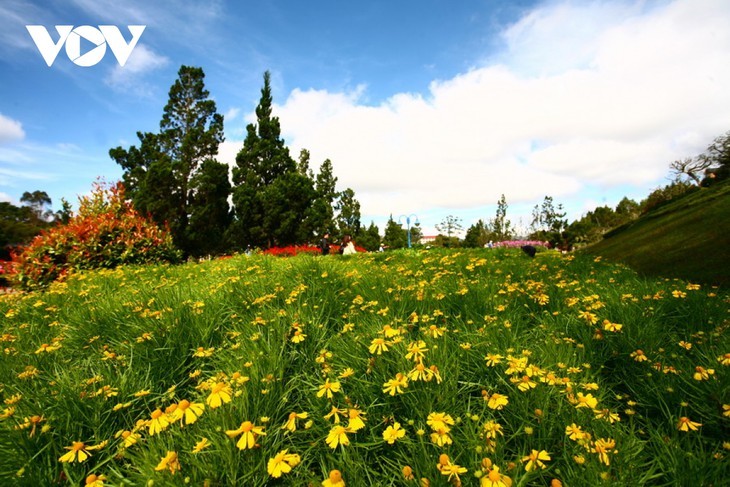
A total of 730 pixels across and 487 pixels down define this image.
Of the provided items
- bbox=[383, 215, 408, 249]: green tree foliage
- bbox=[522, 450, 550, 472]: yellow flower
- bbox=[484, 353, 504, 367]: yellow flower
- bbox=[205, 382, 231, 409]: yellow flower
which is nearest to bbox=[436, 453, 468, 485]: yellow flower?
bbox=[522, 450, 550, 472]: yellow flower

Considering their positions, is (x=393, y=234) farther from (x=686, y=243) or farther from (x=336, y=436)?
(x=336, y=436)

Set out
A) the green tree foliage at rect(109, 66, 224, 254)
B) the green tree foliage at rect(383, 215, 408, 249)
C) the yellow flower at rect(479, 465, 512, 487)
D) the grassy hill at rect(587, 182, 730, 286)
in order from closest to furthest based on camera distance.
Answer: the yellow flower at rect(479, 465, 512, 487) < the grassy hill at rect(587, 182, 730, 286) < the green tree foliage at rect(109, 66, 224, 254) < the green tree foliage at rect(383, 215, 408, 249)

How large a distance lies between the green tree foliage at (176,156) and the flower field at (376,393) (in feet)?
60.0

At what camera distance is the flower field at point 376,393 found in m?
1.51

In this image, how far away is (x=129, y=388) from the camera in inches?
87.9

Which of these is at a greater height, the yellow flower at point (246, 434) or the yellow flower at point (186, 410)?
the yellow flower at point (186, 410)

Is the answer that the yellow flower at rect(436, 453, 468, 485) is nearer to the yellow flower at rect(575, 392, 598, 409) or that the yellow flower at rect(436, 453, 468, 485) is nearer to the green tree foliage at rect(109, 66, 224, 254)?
the yellow flower at rect(575, 392, 598, 409)

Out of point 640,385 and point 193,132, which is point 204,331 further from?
point 193,132

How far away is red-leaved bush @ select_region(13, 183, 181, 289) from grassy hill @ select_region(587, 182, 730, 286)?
1052cm

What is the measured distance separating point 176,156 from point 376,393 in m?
24.2

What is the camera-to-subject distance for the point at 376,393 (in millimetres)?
1990

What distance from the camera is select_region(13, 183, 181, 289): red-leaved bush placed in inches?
307

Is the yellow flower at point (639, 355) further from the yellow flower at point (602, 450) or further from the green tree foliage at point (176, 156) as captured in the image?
the green tree foliage at point (176, 156)

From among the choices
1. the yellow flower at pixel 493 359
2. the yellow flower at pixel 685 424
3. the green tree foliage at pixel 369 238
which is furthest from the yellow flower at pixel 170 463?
the green tree foliage at pixel 369 238
